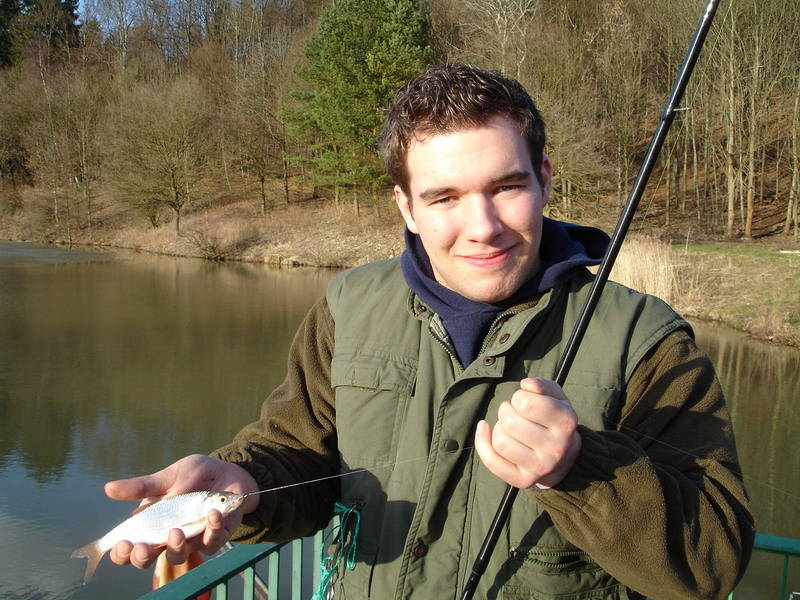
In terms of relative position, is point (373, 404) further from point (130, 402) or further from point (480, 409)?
point (130, 402)

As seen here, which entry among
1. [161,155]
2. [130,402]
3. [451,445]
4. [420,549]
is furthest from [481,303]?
[161,155]

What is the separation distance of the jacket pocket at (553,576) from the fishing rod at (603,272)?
7 centimetres

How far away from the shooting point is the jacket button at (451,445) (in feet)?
5.20

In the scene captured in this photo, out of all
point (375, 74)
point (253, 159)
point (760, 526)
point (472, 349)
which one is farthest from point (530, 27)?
point (472, 349)

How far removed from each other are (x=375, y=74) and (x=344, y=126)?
7.23 ft

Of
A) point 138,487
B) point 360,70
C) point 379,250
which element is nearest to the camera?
point 138,487

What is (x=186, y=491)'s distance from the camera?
1.61 meters

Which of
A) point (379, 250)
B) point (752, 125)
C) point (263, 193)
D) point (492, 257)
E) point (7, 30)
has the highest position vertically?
point (7, 30)

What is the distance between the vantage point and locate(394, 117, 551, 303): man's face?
157 cm

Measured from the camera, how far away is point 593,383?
4.99ft

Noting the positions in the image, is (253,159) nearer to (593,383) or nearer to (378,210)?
(378,210)

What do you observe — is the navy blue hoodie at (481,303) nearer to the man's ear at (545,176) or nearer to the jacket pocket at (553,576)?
the man's ear at (545,176)

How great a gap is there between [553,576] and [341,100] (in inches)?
1016

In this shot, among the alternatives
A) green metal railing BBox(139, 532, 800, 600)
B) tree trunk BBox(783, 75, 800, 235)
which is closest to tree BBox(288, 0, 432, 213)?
tree trunk BBox(783, 75, 800, 235)
